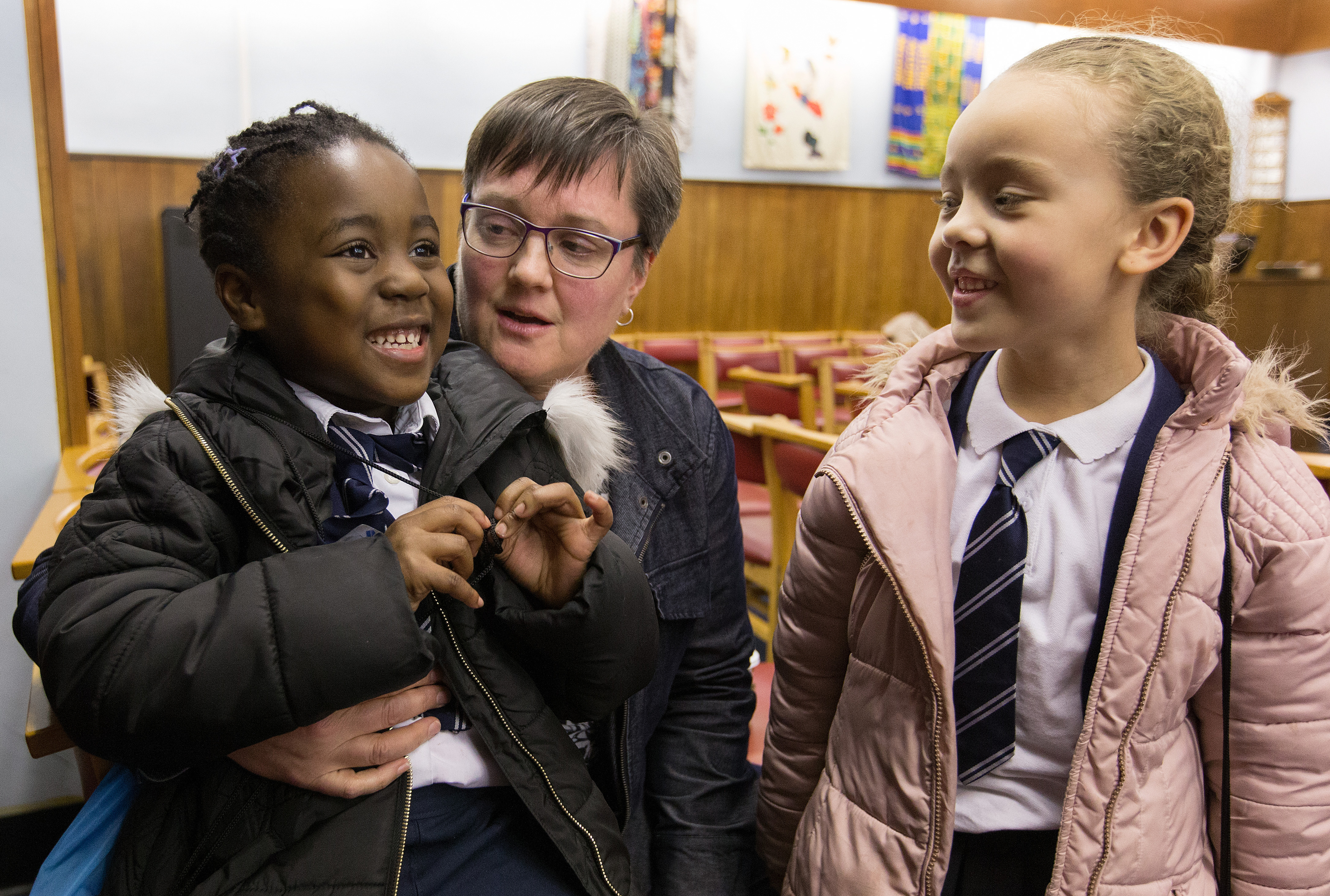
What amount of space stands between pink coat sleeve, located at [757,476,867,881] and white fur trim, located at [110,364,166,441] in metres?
0.68

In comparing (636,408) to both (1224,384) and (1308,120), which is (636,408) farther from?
(1308,120)

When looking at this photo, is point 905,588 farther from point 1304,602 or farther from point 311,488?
point 311,488

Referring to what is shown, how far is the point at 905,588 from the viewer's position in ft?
2.94

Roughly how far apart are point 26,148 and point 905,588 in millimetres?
2013

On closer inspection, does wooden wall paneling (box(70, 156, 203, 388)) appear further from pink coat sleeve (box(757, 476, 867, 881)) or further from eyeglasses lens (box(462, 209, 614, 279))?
pink coat sleeve (box(757, 476, 867, 881))

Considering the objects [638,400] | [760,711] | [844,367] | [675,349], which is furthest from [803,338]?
[638,400]

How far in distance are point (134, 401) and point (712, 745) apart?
0.81 metres

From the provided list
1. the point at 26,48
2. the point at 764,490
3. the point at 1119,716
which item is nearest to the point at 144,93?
the point at 26,48

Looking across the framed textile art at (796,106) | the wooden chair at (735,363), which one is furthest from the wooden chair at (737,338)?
the wooden chair at (735,363)

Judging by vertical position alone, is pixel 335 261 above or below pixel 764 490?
above

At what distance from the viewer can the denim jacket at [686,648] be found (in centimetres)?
114

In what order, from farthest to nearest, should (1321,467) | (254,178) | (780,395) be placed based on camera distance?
(780,395)
(1321,467)
(254,178)

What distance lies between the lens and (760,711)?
1622 millimetres

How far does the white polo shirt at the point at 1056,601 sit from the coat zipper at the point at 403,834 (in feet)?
1.89
